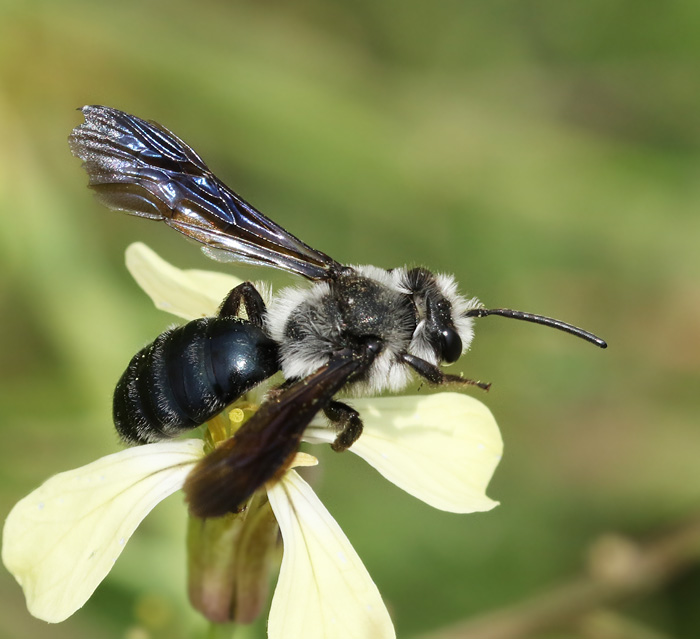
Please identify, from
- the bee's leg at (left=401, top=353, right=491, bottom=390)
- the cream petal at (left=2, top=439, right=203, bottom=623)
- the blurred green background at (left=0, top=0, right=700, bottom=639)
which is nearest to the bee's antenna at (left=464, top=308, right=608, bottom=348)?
the bee's leg at (left=401, top=353, right=491, bottom=390)

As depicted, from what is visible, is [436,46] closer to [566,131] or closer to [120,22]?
[566,131]

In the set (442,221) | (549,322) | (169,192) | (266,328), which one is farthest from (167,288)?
(442,221)

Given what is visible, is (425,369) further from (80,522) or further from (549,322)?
(80,522)

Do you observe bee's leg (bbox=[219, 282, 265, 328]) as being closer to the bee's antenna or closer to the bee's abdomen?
the bee's abdomen

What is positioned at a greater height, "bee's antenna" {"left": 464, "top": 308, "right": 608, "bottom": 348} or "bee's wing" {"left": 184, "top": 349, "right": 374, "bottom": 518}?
"bee's antenna" {"left": 464, "top": 308, "right": 608, "bottom": 348}

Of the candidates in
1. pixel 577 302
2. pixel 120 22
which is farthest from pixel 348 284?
pixel 120 22

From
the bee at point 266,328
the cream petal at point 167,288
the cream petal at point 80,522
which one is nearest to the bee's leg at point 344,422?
the bee at point 266,328
